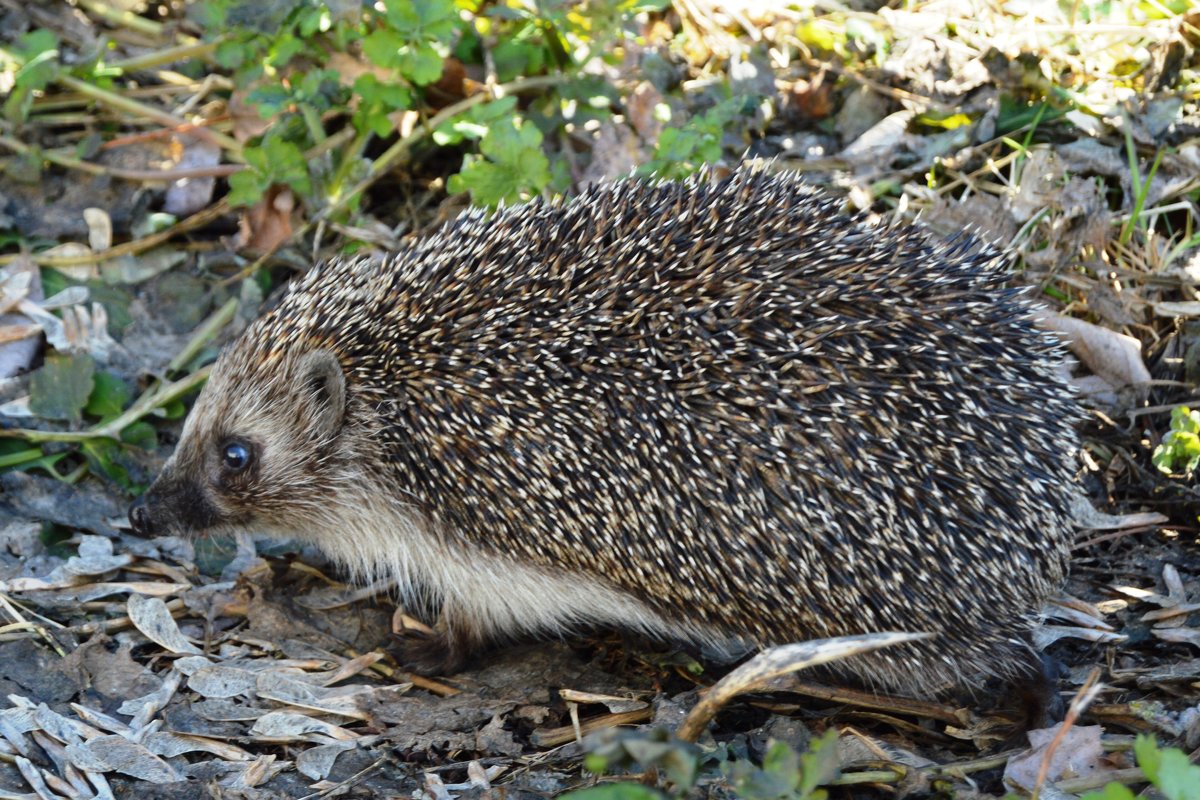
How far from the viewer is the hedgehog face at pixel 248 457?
538 cm

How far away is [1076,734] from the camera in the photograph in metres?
4.43

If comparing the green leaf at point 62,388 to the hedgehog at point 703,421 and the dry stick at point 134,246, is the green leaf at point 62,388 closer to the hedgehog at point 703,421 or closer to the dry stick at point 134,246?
the dry stick at point 134,246

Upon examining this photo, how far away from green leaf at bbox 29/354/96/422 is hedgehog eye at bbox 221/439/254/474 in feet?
4.35

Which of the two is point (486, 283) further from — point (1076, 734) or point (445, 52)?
point (1076, 734)

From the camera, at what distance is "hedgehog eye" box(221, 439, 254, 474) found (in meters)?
5.49

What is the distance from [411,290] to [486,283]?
1.23 ft

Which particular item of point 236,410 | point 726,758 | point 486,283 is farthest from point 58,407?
point 726,758

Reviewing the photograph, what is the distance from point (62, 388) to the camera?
6371 mm

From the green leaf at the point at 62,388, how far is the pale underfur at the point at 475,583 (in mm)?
1652

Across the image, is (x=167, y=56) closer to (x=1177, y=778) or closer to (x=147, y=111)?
(x=147, y=111)

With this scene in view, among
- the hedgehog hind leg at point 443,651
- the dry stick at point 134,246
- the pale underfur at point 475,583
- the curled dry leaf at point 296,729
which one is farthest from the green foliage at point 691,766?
the dry stick at point 134,246

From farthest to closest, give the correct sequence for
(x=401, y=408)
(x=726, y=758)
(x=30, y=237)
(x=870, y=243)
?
(x=30, y=237) → (x=401, y=408) → (x=870, y=243) → (x=726, y=758)

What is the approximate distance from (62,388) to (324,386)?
1.98m

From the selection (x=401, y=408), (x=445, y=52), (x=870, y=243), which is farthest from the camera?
(x=445, y=52)
